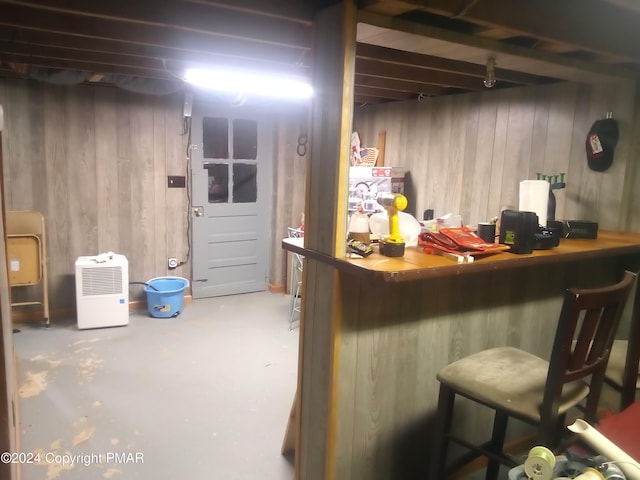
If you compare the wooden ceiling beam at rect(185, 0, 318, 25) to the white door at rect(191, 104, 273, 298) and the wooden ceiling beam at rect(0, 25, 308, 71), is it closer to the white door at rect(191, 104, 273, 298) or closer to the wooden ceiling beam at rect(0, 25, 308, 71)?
the wooden ceiling beam at rect(0, 25, 308, 71)

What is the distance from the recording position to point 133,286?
4734 millimetres

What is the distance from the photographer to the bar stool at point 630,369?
1.76 meters

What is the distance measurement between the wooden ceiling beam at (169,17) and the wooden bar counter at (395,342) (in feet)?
3.26

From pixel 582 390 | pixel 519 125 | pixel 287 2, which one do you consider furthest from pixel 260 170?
pixel 582 390

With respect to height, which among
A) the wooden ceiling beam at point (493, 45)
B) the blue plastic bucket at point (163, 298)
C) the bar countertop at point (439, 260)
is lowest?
the blue plastic bucket at point (163, 298)

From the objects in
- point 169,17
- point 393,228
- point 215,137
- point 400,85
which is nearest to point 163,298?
point 215,137

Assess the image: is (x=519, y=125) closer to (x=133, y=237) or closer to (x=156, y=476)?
(x=156, y=476)

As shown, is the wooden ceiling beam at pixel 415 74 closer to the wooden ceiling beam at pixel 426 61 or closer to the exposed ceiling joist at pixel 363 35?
the exposed ceiling joist at pixel 363 35

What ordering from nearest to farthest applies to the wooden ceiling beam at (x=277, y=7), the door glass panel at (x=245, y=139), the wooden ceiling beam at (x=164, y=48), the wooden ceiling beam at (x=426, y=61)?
the wooden ceiling beam at (x=277, y=7) → the wooden ceiling beam at (x=426, y=61) → the wooden ceiling beam at (x=164, y=48) → the door glass panel at (x=245, y=139)

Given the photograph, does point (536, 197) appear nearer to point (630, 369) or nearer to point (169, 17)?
point (630, 369)

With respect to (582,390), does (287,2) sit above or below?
above

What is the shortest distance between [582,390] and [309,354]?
39.7 inches

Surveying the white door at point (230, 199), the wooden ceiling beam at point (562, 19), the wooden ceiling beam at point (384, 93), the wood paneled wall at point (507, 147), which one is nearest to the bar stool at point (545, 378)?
the wooden ceiling beam at point (562, 19)

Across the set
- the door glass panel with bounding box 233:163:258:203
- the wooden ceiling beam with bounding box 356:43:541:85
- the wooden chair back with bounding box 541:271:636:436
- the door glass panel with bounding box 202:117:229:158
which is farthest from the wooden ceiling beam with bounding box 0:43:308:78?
the wooden chair back with bounding box 541:271:636:436
